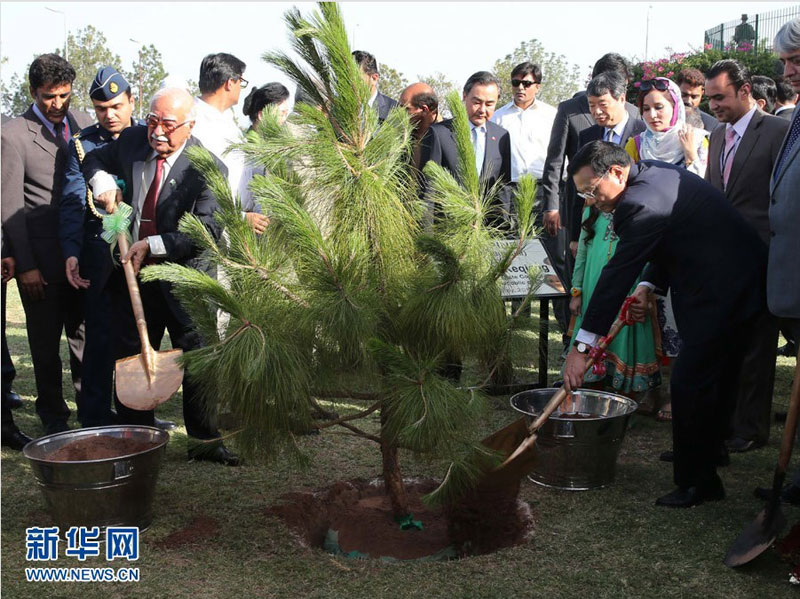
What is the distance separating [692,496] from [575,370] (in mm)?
835

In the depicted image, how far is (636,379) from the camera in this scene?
4.54 metres

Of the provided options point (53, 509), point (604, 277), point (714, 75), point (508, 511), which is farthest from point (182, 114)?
point (714, 75)

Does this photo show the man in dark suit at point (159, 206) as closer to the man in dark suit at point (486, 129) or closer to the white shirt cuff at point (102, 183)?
the white shirt cuff at point (102, 183)

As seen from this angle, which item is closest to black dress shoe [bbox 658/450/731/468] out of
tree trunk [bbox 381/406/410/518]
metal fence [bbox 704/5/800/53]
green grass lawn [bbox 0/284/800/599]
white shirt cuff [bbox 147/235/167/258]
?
green grass lawn [bbox 0/284/800/599]

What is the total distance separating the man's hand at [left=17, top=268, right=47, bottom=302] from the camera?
449cm

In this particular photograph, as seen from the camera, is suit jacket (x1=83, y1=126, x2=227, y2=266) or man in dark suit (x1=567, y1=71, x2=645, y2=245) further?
man in dark suit (x1=567, y1=71, x2=645, y2=245)

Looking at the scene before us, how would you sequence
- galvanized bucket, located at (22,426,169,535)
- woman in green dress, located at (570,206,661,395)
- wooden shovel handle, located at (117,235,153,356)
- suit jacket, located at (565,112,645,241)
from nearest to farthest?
galvanized bucket, located at (22,426,169,535) < wooden shovel handle, located at (117,235,153,356) < woman in green dress, located at (570,206,661,395) < suit jacket, located at (565,112,645,241)

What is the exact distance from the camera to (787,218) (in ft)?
10.7

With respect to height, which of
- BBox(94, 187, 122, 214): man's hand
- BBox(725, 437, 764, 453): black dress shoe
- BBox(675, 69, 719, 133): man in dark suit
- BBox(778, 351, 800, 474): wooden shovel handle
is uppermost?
BBox(675, 69, 719, 133): man in dark suit

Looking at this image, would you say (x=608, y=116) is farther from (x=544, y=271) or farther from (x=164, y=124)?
(x=164, y=124)

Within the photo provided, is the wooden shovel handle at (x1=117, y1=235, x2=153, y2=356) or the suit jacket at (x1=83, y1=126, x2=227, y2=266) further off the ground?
the suit jacket at (x1=83, y1=126, x2=227, y2=266)

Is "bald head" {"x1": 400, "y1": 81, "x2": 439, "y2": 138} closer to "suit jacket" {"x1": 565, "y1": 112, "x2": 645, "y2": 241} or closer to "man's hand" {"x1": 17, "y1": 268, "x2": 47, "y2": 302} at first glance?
"suit jacket" {"x1": 565, "y1": 112, "x2": 645, "y2": 241}

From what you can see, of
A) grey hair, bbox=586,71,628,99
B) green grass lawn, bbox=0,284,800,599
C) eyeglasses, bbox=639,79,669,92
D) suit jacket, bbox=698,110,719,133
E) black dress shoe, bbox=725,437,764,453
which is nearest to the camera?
green grass lawn, bbox=0,284,800,599

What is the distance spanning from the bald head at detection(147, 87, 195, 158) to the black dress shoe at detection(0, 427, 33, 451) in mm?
1860
